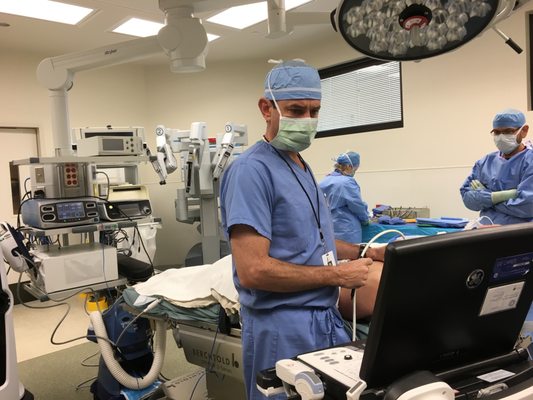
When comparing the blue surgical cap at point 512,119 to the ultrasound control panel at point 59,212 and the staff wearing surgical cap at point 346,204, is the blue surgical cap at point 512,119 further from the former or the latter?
the ultrasound control panel at point 59,212

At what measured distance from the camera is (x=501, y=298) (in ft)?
2.53

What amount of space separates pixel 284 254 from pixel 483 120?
3.37 m

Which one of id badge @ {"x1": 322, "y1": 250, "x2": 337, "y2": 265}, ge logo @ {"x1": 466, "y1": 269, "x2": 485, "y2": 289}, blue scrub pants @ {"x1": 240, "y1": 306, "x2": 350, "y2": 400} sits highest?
ge logo @ {"x1": 466, "y1": 269, "x2": 485, "y2": 289}

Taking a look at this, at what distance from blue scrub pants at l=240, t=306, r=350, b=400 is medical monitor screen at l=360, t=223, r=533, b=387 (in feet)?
1.58

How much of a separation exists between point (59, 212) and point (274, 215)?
1.49 m

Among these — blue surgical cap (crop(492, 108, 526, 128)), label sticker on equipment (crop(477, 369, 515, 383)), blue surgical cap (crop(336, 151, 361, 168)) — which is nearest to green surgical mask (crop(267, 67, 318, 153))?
label sticker on equipment (crop(477, 369, 515, 383))

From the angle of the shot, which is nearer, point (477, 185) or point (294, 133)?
point (294, 133)

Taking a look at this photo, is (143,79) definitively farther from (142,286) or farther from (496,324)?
(496,324)

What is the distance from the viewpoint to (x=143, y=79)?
603 cm

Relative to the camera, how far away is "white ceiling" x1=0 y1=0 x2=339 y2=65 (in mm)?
3908

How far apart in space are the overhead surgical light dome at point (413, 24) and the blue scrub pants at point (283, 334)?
0.73 meters

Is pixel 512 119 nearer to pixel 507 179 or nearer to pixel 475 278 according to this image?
pixel 507 179

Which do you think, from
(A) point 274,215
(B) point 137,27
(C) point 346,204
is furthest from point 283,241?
(B) point 137,27

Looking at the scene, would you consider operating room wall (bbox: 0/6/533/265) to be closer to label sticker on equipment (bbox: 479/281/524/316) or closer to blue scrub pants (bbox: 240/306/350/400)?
blue scrub pants (bbox: 240/306/350/400)
